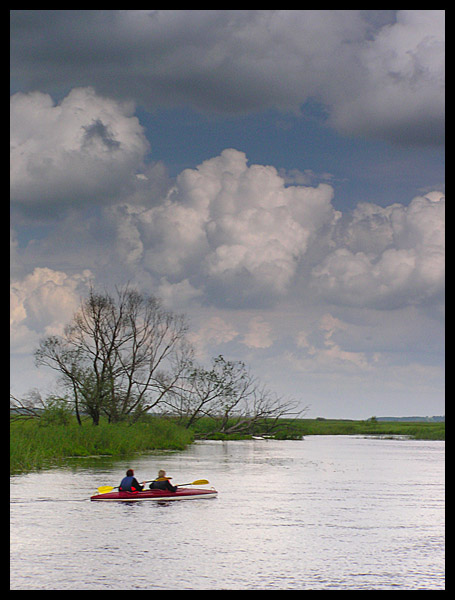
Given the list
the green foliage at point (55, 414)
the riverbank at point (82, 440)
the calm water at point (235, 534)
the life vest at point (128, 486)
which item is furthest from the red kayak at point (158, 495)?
the green foliage at point (55, 414)

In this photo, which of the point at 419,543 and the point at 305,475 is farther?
the point at 305,475

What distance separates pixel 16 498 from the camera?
1728cm

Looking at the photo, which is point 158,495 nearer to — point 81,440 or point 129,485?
point 129,485

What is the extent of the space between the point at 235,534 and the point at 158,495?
450cm

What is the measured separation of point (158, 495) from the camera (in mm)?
18016

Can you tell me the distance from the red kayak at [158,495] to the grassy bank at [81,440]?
631cm

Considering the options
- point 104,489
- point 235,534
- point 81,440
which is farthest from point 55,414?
point 235,534

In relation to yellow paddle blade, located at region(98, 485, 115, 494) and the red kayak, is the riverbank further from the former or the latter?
the red kayak

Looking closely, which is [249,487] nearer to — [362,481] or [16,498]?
[362,481]

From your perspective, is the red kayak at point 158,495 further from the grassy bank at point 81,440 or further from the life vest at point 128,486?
the grassy bank at point 81,440

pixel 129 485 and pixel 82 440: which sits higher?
pixel 129 485

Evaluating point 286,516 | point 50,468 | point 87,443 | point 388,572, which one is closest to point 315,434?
point 87,443

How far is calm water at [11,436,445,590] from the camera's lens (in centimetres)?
1050
